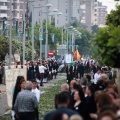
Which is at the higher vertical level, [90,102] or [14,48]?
[90,102]

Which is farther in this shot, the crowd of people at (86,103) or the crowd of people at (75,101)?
the crowd of people at (75,101)

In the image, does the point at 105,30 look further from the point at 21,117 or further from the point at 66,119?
the point at 66,119

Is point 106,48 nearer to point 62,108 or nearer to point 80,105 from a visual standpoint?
point 80,105

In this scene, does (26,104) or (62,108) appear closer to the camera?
(62,108)

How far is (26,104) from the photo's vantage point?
2023 centimetres

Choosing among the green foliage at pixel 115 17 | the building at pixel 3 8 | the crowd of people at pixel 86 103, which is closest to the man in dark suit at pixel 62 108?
the crowd of people at pixel 86 103

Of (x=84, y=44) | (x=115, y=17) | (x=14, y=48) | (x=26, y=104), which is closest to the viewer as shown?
(x=26, y=104)

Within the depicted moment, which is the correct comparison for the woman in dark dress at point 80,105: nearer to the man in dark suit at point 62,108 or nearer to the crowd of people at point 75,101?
the crowd of people at point 75,101

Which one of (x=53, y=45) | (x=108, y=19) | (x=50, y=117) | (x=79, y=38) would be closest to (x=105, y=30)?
(x=108, y=19)

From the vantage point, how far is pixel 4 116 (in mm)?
27859

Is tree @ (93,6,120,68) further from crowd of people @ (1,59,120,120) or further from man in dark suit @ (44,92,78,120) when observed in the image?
man in dark suit @ (44,92,78,120)

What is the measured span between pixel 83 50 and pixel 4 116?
440ft

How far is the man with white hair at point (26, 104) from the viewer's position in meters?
20.2

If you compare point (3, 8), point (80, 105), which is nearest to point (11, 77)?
point (80, 105)
